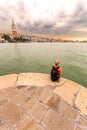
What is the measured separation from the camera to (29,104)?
3.06 m

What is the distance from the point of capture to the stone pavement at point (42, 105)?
2.48 m

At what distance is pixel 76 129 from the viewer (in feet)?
7.81

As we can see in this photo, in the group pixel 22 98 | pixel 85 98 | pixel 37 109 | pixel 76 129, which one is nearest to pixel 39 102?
pixel 37 109

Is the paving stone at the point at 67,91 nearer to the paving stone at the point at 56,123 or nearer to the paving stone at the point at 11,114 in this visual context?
the paving stone at the point at 56,123

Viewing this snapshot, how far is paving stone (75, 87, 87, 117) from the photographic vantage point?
9.61ft

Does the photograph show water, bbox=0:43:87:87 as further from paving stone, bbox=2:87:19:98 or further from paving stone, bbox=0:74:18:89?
paving stone, bbox=2:87:19:98

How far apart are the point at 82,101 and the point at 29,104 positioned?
163cm

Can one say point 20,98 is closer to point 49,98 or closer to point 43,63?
point 49,98

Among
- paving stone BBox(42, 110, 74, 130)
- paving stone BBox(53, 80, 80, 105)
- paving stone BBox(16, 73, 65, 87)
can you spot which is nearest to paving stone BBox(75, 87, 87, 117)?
paving stone BBox(53, 80, 80, 105)

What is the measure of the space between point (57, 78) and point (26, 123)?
2.34 meters

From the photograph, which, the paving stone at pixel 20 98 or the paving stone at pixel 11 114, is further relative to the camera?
the paving stone at pixel 20 98

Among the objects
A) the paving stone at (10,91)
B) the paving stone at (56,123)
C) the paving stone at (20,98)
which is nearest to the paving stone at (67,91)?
the paving stone at (56,123)

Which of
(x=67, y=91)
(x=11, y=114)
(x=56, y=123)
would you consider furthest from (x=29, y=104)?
(x=67, y=91)

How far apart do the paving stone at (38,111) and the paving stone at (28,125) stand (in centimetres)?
14
